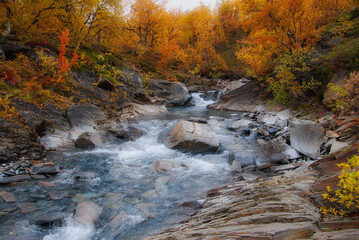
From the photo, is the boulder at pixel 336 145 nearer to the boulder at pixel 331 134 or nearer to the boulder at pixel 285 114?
the boulder at pixel 331 134

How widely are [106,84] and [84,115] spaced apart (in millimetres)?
4456

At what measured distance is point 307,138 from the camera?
797cm

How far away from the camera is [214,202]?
5070 millimetres

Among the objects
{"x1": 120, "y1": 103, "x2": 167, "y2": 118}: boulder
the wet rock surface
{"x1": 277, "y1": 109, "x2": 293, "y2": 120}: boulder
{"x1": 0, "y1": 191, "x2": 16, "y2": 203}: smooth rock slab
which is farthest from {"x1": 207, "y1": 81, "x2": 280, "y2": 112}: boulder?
{"x1": 0, "y1": 191, "x2": 16, "y2": 203}: smooth rock slab

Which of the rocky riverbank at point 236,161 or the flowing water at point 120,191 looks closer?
the rocky riverbank at point 236,161

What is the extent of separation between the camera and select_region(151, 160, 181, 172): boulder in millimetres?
7523

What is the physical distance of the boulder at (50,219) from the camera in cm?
450

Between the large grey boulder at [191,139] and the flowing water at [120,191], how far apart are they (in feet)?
1.34

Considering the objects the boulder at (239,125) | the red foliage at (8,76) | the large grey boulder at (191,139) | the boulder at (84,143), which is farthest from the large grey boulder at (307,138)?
the red foliage at (8,76)

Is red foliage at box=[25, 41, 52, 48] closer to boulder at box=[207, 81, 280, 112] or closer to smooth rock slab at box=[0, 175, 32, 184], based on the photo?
smooth rock slab at box=[0, 175, 32, 184]

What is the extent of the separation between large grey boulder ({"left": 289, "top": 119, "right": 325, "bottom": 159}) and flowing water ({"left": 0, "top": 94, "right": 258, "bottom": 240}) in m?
2.95

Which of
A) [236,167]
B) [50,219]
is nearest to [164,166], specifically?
[236,167]

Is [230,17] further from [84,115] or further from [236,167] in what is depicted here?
[236,167]

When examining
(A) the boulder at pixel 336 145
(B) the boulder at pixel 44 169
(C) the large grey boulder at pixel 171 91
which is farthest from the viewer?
(C) the large grey boulder at pixel 171 91
